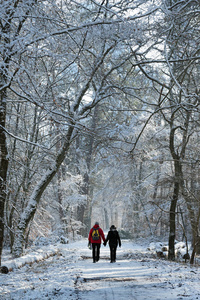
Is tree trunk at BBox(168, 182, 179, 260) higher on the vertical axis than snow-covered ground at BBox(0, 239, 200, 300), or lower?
higher

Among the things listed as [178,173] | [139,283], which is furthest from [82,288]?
[178,173]

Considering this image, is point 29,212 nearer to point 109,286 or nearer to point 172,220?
point 172,220

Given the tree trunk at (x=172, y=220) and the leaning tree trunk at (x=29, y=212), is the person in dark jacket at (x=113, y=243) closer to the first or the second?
the tree trunk at (x=172, y=220)

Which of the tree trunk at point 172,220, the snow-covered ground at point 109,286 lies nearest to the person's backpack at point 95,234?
the snow-covered ground at point 109,286

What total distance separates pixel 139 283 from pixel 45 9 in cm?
659

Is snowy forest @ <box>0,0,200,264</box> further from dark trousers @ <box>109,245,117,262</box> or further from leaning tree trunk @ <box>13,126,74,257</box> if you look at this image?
dark trousers @ <box>109,245,117,262</box>

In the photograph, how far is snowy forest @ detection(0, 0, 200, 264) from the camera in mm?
6312

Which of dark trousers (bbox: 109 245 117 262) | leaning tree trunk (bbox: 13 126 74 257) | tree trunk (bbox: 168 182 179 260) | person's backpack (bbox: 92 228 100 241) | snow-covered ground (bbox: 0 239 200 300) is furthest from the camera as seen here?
tree trunk (bbox: 168 182 179 260)

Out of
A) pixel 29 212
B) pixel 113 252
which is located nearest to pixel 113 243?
pixel 113 252

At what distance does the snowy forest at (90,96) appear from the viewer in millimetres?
6312

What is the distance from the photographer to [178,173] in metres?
12.6

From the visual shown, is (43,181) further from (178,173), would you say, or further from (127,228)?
(127,228)

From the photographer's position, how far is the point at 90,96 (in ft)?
53.3

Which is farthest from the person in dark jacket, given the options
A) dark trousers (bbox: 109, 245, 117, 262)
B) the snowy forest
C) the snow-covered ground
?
the snow-covered ground
